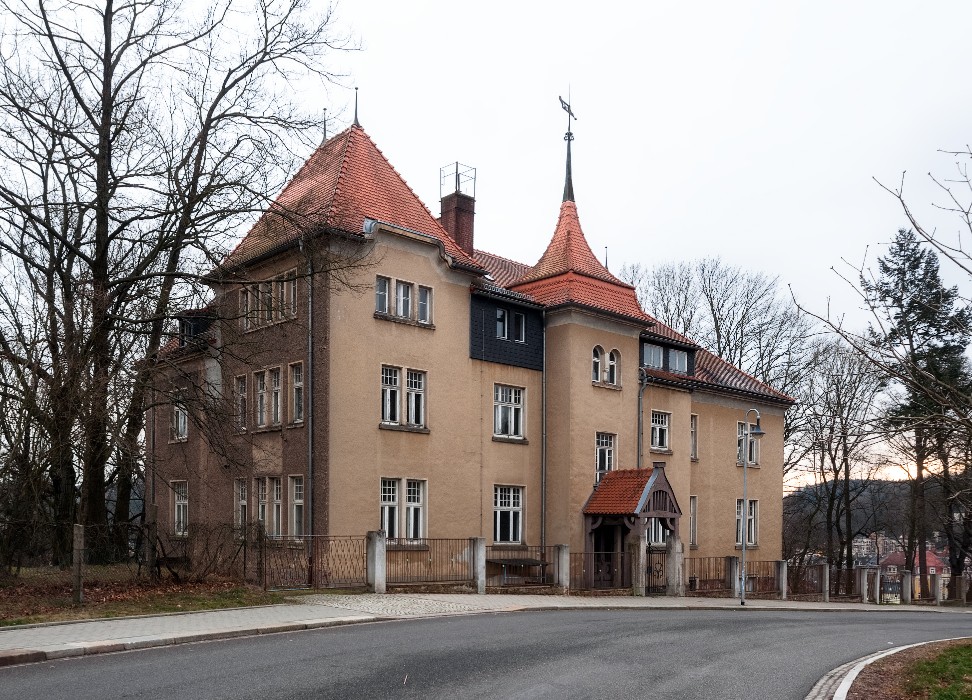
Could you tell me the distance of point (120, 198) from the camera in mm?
21703

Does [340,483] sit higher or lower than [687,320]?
lower

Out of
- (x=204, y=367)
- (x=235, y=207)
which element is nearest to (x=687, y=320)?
(x=204, y=367)

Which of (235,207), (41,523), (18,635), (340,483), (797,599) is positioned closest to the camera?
(18,635)


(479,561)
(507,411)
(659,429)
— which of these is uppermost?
(507,411)

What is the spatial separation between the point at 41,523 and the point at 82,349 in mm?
3498

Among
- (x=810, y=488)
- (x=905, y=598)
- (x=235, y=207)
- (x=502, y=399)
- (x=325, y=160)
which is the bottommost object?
(x=905, y=598)

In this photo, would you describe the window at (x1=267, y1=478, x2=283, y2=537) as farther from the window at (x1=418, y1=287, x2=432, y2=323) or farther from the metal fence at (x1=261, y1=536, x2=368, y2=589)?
the window at (x1=418, y1=287, x2=432, y2=323)

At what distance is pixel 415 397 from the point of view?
92.1ft

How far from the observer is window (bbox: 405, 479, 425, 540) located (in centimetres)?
2734

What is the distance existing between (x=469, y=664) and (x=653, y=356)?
85.9ft

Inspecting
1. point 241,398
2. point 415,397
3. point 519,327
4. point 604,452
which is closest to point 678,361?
point 604,452

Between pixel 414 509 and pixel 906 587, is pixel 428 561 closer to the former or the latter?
pixel 414 509

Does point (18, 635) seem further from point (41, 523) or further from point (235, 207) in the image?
point (235, 207)

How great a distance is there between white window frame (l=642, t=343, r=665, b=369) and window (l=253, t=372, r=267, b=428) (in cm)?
1459
